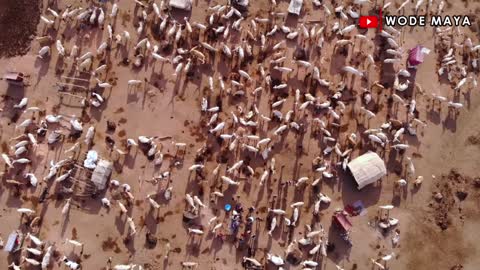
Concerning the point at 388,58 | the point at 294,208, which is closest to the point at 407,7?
the point at 388,58

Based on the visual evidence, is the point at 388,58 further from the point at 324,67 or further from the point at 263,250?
the point at 263,250

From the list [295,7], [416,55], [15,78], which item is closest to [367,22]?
[416,55]

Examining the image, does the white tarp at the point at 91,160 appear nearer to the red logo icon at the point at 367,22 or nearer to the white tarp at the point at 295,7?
the white tarp at the point at 295,7

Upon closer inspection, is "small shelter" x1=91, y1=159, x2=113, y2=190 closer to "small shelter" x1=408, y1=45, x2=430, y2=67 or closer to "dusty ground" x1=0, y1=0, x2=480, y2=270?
"dusty ground" x1=0, y1=0, x2=480, y2=270

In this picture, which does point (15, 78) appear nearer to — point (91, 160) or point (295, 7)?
point (91, 160)

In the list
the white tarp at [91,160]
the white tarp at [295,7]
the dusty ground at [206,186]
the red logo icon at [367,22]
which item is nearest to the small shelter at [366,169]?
the dusty ground at [206,186]
